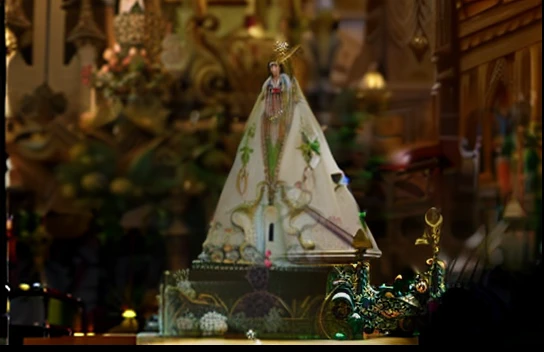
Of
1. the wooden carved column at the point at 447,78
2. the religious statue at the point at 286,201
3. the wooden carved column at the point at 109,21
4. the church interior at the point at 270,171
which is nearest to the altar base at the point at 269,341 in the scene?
the church interior at the point at 270,171

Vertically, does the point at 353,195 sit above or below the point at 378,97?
below

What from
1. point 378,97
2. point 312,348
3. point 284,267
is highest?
point 378,97

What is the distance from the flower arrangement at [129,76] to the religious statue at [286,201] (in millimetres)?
450

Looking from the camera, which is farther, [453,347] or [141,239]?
[141,239]

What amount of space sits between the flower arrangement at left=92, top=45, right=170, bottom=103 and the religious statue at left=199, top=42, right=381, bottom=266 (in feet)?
1.48

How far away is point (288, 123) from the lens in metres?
4.77

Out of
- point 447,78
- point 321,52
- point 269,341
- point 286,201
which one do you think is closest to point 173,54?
point 321,52

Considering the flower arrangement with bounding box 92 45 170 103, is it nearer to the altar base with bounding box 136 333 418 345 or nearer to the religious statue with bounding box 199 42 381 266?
the religious statue with bounding box 199 42 381 266

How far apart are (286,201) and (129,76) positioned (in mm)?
827

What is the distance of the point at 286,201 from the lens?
186 inches

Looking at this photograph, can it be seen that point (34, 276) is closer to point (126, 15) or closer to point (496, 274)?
point (126, 15)

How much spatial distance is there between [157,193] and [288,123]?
596mm

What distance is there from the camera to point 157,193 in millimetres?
4930

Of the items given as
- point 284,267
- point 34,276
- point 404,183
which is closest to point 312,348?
point 284,267
